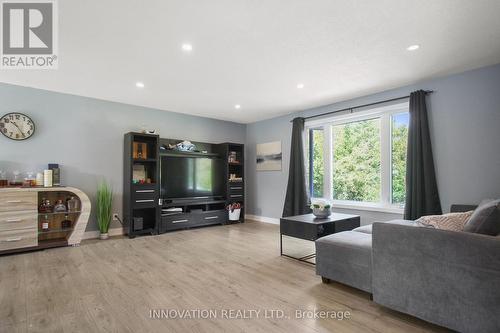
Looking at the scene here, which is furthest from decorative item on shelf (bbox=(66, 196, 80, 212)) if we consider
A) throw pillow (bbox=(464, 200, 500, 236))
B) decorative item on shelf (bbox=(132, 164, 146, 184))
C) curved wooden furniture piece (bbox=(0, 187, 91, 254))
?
throw pillow (bbox=(464, 200, 500, 236))

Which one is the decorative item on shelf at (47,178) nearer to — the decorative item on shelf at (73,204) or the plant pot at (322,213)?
the decorative item on shelf at (73,204)

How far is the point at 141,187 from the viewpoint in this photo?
4594 mm

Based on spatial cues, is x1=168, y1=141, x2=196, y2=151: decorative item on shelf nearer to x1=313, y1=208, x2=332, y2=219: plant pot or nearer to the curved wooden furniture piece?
the curved wooden furniture piece

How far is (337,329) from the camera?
180 cm

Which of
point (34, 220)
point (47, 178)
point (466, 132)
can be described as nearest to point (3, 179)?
point (47, 178)

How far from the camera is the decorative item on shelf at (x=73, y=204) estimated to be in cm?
410

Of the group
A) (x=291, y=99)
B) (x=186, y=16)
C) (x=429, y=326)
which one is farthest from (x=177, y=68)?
(x=429, y=326)

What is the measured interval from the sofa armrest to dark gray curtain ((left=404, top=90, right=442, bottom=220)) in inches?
78.6

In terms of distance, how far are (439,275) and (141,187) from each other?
4.28 metres

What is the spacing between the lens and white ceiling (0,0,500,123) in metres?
2.11

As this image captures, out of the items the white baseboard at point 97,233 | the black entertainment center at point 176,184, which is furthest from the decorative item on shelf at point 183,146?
the white baseboard at point 97,233

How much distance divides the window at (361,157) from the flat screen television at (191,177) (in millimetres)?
2045

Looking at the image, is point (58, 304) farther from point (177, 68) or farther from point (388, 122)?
point (388, 122)

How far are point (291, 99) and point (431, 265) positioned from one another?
3.40 meters
